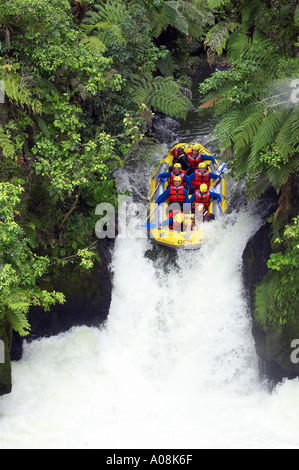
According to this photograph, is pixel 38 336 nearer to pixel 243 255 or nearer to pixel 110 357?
pixel 110 357

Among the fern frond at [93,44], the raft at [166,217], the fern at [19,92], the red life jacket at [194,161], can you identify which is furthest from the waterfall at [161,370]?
the fern frond at [93,44]

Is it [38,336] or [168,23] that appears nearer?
[38,336]

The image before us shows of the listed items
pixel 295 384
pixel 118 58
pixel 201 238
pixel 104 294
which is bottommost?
pixel 295 384

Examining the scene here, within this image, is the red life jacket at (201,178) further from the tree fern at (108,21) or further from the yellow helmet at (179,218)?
the tree fern at (108,21)

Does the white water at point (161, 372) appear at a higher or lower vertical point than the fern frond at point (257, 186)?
lower
